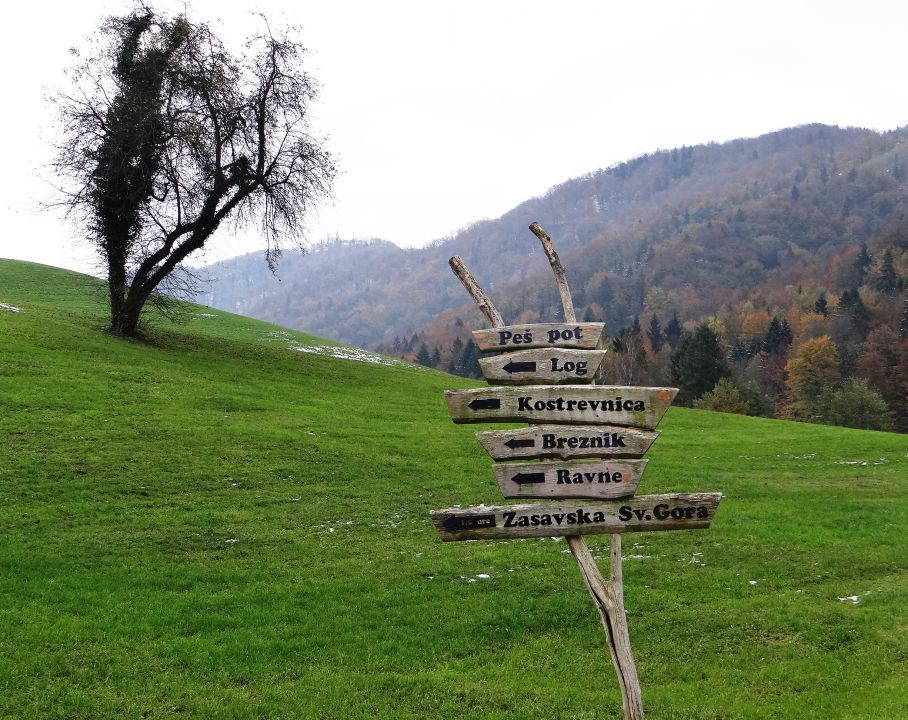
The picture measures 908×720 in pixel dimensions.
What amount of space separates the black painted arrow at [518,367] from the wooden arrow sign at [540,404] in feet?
0.69

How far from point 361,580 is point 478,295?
7.76 metres

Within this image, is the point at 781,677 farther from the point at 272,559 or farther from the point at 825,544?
the point at 272,559

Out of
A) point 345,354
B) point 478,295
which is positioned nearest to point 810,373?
point 345,354

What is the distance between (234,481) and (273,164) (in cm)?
2162

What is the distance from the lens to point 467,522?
8.52m

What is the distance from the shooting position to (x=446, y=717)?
9.67 m

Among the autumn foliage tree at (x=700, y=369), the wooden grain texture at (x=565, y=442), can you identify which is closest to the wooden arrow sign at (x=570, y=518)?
the wooden grain texture at (x=565, y=442)

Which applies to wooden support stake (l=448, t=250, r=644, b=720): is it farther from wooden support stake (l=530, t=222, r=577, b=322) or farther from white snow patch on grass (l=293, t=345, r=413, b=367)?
white snow patch on grass (l=293, t=345, r=413, b=367)

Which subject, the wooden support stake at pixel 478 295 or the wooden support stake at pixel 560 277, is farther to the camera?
the wooden support stake at pixel 560 277

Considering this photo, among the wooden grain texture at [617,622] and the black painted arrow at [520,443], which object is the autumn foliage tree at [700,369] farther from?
the black painted arrow at [520,443]

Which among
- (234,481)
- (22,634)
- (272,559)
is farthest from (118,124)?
(22,634)

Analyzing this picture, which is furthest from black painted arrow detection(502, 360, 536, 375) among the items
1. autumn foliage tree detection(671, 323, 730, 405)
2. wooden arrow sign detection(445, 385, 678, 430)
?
autumn foliage tree detection(671, 323, 730, 405)

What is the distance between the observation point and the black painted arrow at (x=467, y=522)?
847cm

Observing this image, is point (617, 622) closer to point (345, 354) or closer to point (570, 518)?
point (570, 518)
